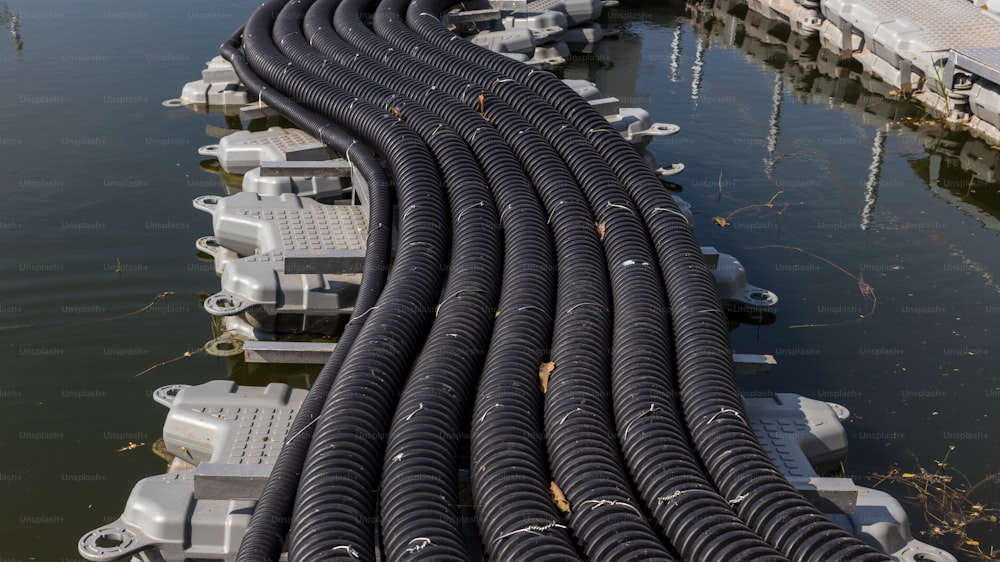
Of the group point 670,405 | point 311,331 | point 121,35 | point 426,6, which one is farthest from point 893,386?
point 121,35

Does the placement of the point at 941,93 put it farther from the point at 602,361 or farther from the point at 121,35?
the point at 121,35

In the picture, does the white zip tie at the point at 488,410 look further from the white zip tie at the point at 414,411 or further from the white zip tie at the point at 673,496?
the white zip tie at the point at 673,496

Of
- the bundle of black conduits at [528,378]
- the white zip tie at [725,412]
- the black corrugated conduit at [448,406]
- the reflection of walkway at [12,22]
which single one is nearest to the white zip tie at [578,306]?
the bundle of black conduits at [528,378]

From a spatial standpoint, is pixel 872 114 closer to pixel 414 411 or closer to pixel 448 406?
pixel 448 406

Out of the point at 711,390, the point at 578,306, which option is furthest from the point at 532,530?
the point at 578,306

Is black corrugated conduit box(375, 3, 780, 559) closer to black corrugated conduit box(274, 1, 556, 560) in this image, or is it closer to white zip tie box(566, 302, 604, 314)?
white zip tie box(566, 302, 604, 314)

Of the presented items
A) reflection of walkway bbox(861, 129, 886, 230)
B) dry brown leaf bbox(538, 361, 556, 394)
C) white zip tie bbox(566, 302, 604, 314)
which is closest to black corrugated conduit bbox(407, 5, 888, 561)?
white zip tie bbox(566, 302, 604, 314)

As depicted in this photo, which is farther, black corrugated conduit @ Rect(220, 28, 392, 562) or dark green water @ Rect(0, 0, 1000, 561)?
dark green water @ Rect(0, 0, 1000, 561)
